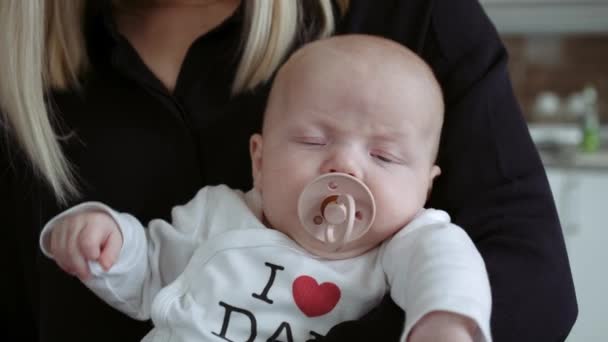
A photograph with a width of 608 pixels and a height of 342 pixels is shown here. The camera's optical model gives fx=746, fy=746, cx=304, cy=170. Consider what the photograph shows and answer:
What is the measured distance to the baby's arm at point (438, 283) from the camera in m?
0.62

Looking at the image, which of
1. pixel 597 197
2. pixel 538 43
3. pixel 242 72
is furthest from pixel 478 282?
pixel 538 43

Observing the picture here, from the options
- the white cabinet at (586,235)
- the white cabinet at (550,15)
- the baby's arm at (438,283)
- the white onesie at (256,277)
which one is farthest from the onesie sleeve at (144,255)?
the white cabinet at (550,15)

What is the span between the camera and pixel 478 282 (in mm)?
662

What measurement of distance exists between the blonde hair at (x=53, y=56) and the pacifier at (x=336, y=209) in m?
0.26

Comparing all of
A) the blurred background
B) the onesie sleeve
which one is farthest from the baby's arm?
the blurred background

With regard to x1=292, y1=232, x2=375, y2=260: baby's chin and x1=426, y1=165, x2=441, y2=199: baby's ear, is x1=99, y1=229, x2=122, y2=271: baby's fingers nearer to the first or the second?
x1=292, y1=232, x2=375, y2=260: baby's chin

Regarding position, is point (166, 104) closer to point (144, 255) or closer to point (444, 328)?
point (144, 255)

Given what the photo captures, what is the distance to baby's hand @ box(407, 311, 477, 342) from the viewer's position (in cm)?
62

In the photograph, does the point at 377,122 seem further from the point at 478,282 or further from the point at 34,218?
the point at 34,218

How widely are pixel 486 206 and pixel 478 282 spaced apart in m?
0.19

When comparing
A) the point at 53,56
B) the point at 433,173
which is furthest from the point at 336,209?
the point at 53,56

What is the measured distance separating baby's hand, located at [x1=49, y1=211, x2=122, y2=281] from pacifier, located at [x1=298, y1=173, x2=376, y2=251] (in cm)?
22

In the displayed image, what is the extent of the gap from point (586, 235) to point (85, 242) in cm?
153

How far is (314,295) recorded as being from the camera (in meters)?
0.78
